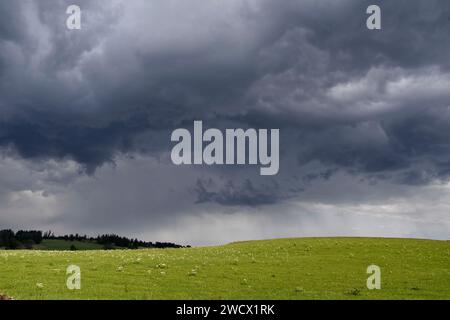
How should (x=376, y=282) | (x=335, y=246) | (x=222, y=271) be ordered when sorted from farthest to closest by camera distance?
(x=335, y=246) < (x=222, y=271) < (x=376, y=282)

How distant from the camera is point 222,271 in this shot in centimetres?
3834

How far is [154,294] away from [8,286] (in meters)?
9.98

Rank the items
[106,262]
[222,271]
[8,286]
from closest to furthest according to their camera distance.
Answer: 1. [8,286]
2. [222,271]
3. [106,262]
